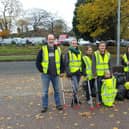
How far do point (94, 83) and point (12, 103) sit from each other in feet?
7.96

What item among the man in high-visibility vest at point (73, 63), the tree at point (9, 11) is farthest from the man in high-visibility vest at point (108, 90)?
the tree at point (9, 11)

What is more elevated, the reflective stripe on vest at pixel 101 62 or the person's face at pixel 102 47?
the person's face at pixel 102 47

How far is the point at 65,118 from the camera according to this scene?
8031 mm

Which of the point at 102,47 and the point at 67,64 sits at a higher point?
the point at 102,47

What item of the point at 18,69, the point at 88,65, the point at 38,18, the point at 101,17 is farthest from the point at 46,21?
the point at 88,65

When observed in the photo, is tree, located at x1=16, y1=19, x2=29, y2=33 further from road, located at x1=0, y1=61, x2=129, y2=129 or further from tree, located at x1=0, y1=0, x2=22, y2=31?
road, located at x1=0, y1=61, x2=129, y2=129

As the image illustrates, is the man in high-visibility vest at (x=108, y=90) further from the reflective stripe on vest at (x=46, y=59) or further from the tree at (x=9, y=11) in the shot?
the tree at (x=9, y=11)

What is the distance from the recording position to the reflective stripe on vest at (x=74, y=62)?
358 inches

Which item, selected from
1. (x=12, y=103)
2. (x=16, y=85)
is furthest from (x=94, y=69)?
(x=16, y=85)

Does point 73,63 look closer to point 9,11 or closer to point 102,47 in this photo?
point 102,47

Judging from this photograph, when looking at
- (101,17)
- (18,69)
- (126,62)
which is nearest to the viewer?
(126,62)

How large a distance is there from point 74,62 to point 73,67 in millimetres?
131

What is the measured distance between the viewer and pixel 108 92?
30.0ft

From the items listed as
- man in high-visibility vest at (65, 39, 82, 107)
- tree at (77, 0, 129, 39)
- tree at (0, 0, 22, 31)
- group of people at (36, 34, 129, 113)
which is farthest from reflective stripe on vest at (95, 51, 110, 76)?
tree at (0, 0, 22, 31)
